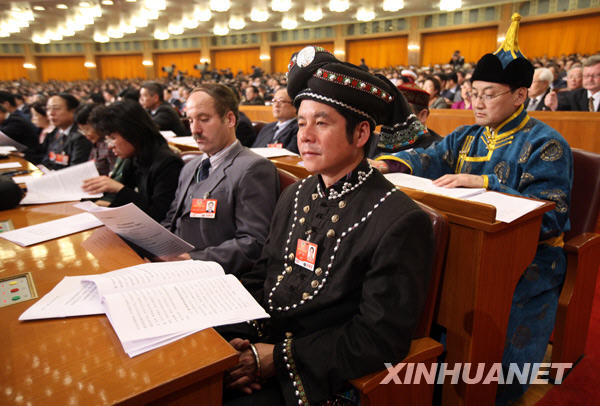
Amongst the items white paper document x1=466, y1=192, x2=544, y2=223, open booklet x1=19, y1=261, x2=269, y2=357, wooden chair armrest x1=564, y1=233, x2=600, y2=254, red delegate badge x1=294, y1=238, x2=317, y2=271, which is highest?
white paper document x1=466, y1=192, x2=544, y2=223

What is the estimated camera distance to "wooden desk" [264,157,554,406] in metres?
1.19

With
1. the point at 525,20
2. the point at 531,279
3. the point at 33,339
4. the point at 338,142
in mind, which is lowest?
the point at 531,279

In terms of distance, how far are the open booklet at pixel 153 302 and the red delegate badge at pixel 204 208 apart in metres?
0.53

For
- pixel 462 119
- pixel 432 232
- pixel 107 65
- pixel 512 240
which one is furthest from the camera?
pixel 107 65

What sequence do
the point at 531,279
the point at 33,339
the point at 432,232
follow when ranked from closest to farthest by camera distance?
the point at 33,339 < the point at 432,232 < the point at 531,279

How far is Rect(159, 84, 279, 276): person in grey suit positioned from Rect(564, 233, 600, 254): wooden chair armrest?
49.1 inches

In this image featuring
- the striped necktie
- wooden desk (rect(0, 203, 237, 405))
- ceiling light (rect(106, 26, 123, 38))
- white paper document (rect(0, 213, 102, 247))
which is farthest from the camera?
ceiling light (rect(106, 26, 123, 38))

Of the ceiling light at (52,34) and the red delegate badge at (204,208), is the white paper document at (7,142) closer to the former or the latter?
the red delegate badge at (204,208)

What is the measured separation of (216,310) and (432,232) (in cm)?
57

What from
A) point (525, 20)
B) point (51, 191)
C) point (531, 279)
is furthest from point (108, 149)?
point (525, 20)

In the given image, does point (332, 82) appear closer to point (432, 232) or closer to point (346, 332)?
point (432, 232)

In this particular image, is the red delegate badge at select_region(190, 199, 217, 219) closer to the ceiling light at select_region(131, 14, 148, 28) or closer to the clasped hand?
the clasped hand

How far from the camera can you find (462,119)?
15.1 ft

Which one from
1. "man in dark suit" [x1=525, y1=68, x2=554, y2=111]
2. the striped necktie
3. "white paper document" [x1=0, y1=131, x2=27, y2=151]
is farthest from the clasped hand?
"man in dark suit" [x1=525, y1=68, x2=554, y2=111]
